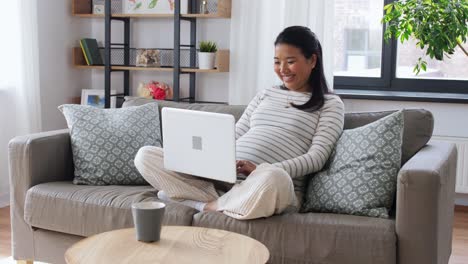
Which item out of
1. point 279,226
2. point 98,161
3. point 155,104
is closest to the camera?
point 279,226

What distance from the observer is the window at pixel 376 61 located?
4152 millimetres

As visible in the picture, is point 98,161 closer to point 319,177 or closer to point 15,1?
point 319,177

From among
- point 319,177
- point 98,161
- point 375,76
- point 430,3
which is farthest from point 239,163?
point 375,76

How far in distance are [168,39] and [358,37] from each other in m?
1.23

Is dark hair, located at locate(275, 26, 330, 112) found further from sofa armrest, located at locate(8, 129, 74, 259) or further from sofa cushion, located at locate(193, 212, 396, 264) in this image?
→ sofa armrest, located at locate(8, 129, 74, 259)

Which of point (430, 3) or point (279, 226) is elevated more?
point (430, 3)

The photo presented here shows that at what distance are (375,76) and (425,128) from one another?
1738 millimetres

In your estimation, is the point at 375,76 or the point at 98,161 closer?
the point at 98,161

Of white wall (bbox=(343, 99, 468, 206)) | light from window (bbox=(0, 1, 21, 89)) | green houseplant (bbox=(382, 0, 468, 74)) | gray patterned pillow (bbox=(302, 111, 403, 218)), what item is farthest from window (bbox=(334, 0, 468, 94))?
light from window (bbox=(0, 1, 21, 89))

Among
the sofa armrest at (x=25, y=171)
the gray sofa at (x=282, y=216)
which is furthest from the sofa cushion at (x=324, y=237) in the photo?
the sofa armrest at (x=25, y=171)

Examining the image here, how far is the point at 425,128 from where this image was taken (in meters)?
2.58

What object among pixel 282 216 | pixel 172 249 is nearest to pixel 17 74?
pixel 282 216

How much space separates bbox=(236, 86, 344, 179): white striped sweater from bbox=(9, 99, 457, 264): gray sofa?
150 mm

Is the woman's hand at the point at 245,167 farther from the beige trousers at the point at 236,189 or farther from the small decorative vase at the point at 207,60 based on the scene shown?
Result: the small decorative vase at the point at 207,60
